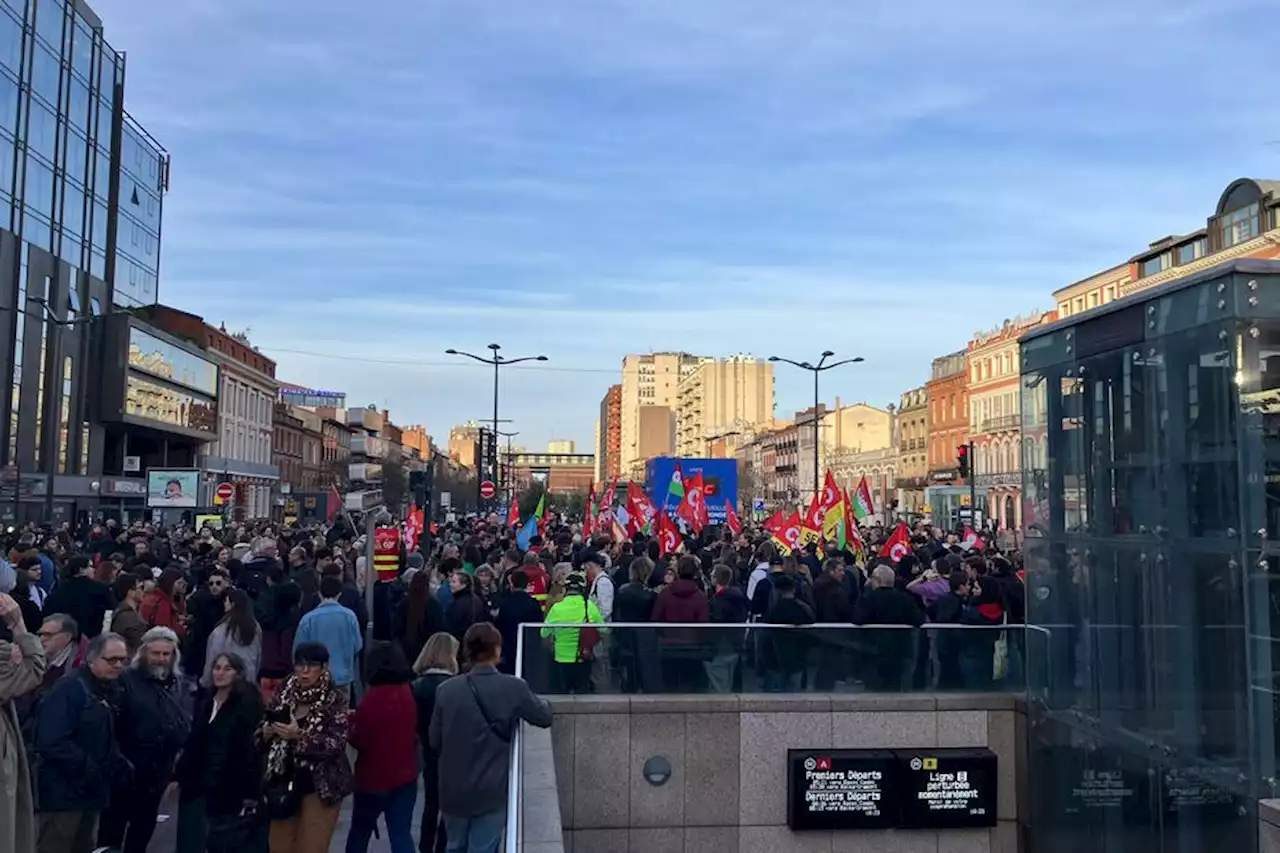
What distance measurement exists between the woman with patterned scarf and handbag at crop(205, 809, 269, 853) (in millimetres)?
87

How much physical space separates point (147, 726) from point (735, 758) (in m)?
5.92

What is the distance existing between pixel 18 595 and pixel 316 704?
6.07m

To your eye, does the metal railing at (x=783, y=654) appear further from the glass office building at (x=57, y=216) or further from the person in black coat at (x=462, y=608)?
the glass office building at (x=57, y=216)

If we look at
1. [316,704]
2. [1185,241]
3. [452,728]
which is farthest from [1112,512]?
[1185,241]

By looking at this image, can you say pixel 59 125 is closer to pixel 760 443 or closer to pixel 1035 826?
pixel 1035 826

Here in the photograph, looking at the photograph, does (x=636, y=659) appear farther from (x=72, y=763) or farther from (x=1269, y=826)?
(x=72, y=763)

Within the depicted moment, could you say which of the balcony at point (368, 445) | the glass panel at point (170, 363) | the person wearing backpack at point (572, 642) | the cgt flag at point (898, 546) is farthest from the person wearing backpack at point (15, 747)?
the balcony at point (368, 445)

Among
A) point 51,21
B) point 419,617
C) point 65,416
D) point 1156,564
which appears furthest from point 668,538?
point 51,21

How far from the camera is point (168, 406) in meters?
60.8

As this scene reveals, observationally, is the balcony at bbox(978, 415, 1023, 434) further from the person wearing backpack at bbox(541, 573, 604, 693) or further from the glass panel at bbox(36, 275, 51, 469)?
the person wearing backpack at bbox(541, 573, 604, 693)

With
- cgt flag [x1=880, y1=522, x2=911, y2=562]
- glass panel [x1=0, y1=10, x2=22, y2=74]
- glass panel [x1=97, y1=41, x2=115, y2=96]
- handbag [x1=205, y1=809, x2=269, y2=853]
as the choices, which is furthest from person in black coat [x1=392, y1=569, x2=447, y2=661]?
glass panel [x1=97, y1=41, x2=115, y2=96]

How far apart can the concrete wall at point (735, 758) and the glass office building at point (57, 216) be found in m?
35.9

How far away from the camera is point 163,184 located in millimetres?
66938

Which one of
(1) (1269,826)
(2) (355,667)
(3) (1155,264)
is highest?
(3) (1155,264)
